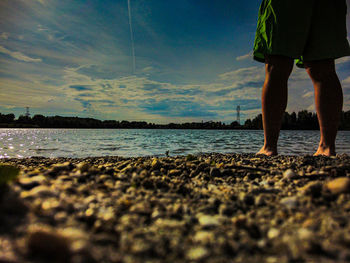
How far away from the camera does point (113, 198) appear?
1458 mm

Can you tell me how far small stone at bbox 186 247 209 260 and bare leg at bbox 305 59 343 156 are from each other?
340cm

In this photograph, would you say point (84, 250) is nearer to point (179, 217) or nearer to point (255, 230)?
point (179, 217)

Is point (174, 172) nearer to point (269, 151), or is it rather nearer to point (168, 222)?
point (168, 222)

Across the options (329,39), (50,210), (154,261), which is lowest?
(154,261)

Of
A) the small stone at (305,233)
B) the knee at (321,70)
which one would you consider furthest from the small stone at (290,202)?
the knee at (321,70)

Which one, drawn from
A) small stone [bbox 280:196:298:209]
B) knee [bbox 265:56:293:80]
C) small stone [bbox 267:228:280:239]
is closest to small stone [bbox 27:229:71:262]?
small stone [bbox 267:228:280:239]

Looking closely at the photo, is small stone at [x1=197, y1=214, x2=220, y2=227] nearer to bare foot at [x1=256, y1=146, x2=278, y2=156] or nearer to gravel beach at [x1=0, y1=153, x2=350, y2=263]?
gravel beach at [x1=0, y1=153, x2=350, y2=263]

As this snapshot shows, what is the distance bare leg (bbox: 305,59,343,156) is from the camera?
3194 millimetres

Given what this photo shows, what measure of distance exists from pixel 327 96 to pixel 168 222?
11.2 ft

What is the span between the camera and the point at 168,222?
3.94 feet

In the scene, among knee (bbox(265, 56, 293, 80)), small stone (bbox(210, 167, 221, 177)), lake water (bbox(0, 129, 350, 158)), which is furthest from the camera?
lake water (bbox(0, 129, 350, 158))

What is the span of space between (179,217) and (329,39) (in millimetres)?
3546

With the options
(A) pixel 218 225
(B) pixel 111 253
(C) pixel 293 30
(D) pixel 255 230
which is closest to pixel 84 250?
(B) pixel 111 253

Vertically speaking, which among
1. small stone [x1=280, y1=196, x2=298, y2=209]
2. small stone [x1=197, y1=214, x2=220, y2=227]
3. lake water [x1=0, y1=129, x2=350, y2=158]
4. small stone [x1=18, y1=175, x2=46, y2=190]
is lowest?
lake water [x1=0, y1=129, x2=350, y2=158]
